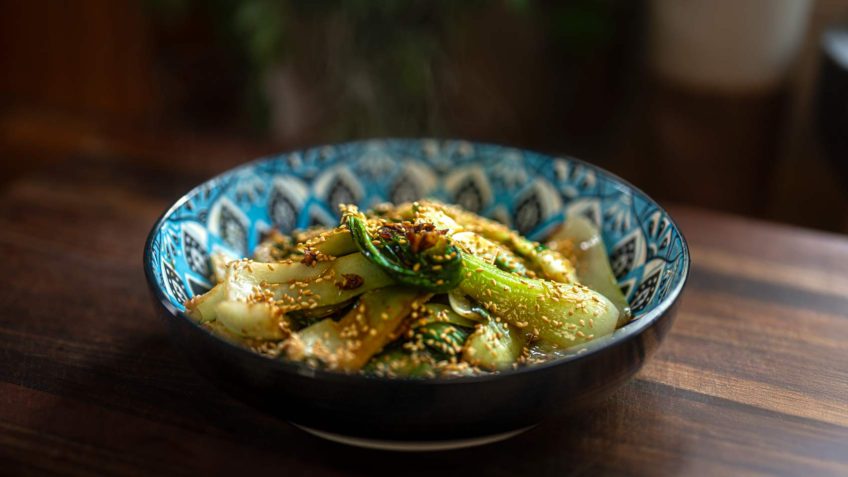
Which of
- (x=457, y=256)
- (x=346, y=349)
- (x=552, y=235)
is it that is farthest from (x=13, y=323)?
(x=552, y=235)

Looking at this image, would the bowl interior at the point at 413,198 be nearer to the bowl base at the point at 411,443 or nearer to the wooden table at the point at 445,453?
the wooden table at the point at 445,453

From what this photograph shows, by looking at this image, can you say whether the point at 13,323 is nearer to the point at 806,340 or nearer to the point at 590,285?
the point at 590,285

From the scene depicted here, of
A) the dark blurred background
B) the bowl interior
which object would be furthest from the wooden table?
the dark blurred background

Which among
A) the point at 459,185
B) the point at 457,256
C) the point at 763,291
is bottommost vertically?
the point at 763,291

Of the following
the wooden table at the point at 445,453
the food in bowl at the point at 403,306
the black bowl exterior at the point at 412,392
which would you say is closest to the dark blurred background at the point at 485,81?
the wooden table at the point at 445,453

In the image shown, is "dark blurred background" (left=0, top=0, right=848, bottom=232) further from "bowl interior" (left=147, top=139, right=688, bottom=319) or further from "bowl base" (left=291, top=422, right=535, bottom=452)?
"bowl base" (left=291, top=422, right=535, bottom=452)

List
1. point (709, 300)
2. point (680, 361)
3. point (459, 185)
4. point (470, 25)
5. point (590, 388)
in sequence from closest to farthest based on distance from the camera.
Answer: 1. point (590, 388)
2. point (680, 361)
3. point (709, 300)
4. point (459, 185)
5. point (470, 25)

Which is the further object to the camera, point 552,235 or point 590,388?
point 552,235
